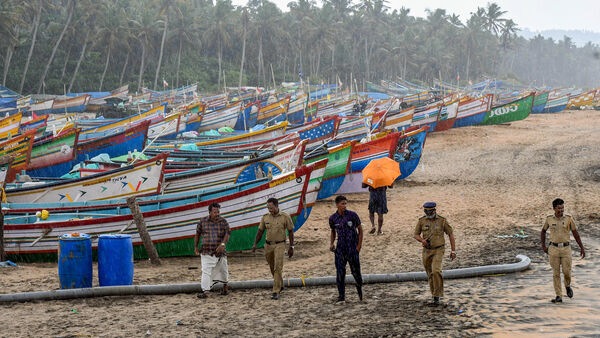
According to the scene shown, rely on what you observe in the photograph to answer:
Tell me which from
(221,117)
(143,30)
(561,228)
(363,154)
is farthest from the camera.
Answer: (143,30)

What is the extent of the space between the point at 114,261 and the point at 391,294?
4246mm

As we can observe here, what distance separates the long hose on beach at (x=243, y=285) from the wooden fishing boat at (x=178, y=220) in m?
3.64

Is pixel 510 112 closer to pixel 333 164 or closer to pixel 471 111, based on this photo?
pixel 471 111

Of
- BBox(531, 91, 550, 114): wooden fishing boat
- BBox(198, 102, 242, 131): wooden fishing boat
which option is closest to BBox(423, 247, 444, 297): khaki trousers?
BBox(198, 102, 242, 131): wooden fishing boat

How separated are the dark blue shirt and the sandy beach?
A: 0.80 metres

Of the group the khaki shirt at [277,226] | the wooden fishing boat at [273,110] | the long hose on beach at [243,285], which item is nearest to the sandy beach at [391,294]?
the long hose on beach at [243,285]

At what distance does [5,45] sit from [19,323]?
5482 centimetres

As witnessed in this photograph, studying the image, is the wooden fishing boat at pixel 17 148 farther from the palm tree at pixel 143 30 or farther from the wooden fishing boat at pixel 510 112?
the palm tree at pixel 143 30

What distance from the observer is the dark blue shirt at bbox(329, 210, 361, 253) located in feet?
33.1

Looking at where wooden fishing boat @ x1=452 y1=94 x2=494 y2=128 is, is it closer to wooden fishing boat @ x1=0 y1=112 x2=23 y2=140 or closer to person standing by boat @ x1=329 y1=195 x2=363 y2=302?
wooden fishing boat @ x1=0 y1=112 x2=23 y2=140

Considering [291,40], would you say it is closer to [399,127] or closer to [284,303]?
[399,127]

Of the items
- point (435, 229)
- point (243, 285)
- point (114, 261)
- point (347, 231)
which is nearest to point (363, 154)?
point (243, 285)

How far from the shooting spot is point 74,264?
11.4 meters

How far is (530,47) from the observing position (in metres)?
182
